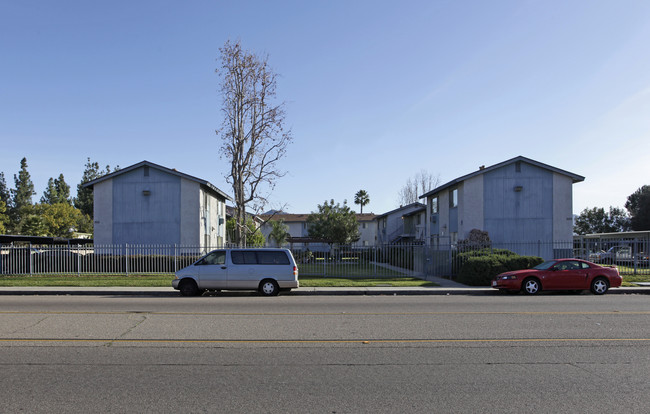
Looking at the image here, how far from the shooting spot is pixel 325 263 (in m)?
24.2

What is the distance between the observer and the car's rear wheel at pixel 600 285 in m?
17.1

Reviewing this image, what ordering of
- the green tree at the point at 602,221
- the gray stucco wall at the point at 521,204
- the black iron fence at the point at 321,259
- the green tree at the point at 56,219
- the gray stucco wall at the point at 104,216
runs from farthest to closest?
the green tree at the point at 602,221
the green tree at the point at 56,219
the gray stucco wall at the point at 104,216
the gray stucco wall at the point at 521,204
the black iron fence at the point at 321,259

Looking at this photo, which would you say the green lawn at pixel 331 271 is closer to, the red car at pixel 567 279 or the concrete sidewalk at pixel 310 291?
the concrete sidewalk at pixel 310 291

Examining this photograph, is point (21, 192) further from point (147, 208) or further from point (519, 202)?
point (519, 202)

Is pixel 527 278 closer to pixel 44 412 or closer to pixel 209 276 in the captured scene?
pixel 209 276

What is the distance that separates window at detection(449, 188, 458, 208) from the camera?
1275 inches

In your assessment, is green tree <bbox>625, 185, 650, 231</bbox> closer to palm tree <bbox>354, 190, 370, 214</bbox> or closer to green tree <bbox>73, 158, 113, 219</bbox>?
palm tree <bbox>354, 190, 370, 214</bbox>

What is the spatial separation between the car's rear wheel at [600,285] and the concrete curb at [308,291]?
942mm

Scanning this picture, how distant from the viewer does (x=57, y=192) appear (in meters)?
87.1

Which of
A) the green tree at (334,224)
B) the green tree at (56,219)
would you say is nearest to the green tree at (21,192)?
the green tree at (56,219)

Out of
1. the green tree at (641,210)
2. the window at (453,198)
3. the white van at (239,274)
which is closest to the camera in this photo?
the white van at (239,274)

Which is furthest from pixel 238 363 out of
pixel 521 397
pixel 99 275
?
pixel 99 275

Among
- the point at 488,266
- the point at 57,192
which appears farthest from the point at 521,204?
the point at 57,192

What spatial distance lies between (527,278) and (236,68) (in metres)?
22.8
